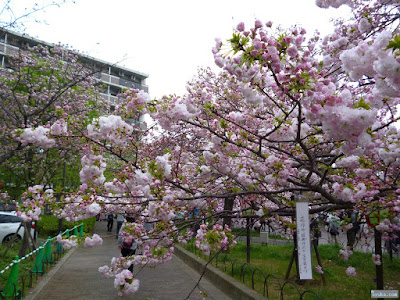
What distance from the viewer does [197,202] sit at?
16.0 ft

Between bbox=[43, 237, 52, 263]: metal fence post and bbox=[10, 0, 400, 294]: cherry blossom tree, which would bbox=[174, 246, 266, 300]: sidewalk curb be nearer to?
bbox=[10, 0, 400, 294]: cherry blossom tree

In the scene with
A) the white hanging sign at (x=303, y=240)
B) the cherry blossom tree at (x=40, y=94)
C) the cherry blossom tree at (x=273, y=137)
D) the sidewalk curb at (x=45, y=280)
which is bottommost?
the sidewalk curb at (x=45, y=280)

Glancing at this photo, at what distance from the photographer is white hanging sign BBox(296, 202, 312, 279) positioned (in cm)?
332

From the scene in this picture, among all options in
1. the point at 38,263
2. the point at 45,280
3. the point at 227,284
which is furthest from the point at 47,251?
the point at 227,284

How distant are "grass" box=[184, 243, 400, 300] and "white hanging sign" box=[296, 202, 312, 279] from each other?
219 cm

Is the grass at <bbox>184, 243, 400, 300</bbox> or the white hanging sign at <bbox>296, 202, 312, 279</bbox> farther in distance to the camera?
the grass at <bbox>184, 243, 400, 300</bbox>

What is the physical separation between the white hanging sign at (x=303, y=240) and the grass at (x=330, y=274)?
86.3 inches

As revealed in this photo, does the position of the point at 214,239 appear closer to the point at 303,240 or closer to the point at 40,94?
the point at 303,240

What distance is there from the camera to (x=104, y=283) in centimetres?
709

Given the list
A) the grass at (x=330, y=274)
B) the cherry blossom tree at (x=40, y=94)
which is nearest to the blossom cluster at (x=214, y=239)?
the grass at (x=330, y=274)

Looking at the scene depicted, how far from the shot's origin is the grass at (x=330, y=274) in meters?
5.66

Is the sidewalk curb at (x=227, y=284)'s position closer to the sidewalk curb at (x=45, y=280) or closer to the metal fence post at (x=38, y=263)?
the sidewalk curb at (x=45, y=280)

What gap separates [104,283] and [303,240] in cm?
528

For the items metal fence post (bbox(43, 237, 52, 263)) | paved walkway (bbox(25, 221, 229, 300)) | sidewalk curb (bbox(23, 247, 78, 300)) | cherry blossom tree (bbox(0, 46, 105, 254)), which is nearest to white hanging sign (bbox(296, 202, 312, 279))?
paved walkway (bbox(25, 221, 229, 300))
